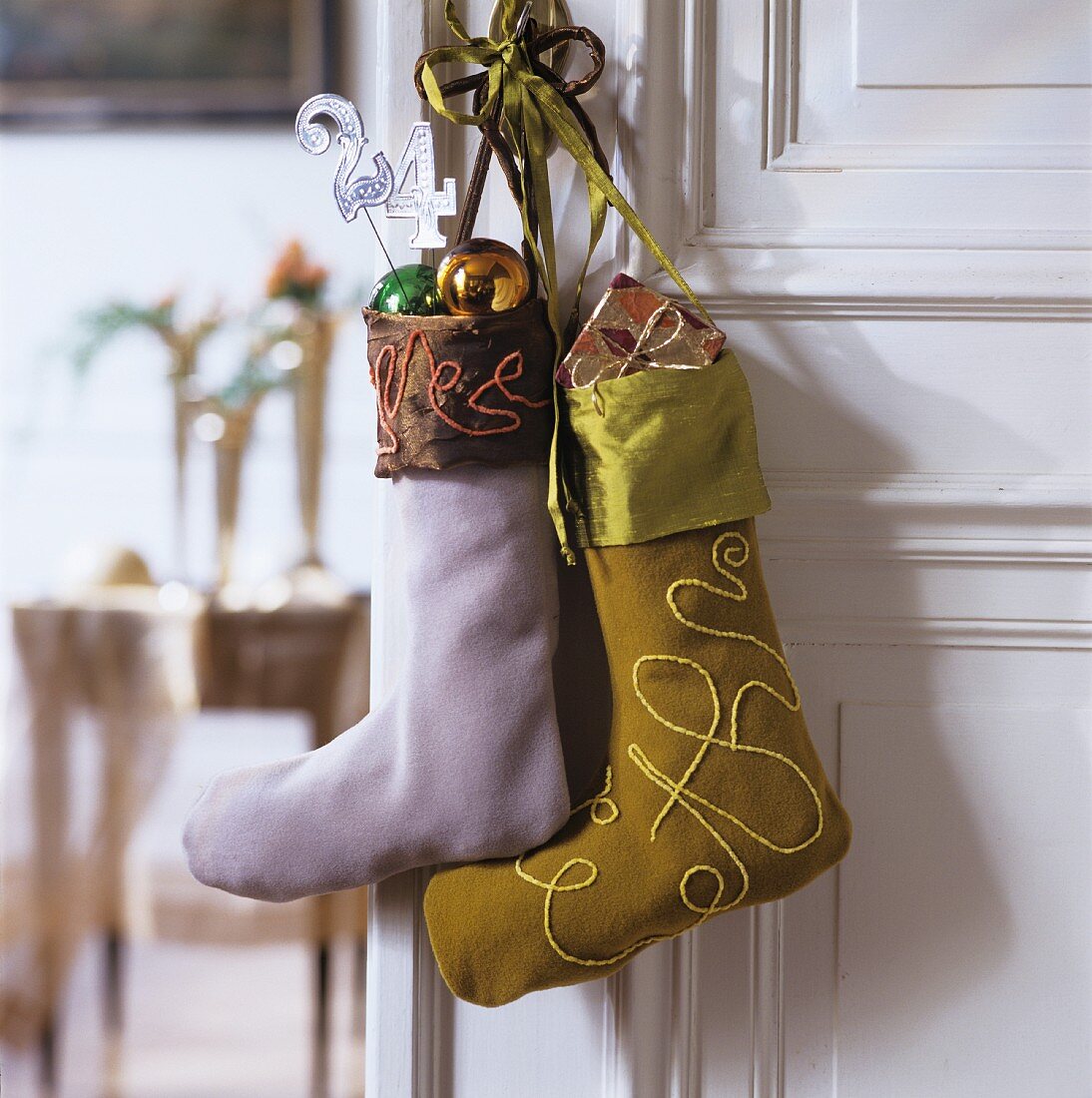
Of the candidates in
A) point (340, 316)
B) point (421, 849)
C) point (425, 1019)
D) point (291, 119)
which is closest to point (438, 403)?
point (421, 849)

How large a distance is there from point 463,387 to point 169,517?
5.14 feet

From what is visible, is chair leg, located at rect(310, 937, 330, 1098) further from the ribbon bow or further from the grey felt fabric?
the ribbon bow

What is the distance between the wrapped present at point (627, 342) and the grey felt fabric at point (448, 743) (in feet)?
0.22

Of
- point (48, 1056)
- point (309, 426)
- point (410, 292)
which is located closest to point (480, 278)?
point (410, 292)

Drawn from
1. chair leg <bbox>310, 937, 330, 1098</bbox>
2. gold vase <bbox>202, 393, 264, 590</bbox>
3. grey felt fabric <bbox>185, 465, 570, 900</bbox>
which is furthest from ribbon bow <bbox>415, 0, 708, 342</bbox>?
chair leg <bbox>310, 937, 330, 1098</bbox>

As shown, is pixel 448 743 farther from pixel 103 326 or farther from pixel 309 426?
pixel 103 326

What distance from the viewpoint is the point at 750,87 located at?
2.08ft

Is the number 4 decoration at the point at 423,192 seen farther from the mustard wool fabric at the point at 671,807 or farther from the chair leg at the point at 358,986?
the chair leg at the point at 358,986

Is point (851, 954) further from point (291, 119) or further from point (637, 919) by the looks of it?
point (291, 119)

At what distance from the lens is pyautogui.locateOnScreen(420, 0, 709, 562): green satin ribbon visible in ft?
1.86

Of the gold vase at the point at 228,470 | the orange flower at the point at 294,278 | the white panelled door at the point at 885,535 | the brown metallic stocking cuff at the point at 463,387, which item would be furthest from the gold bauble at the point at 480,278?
the orange flower at the point at 294,278

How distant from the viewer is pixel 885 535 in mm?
644

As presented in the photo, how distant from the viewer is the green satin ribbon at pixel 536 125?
1.86ft

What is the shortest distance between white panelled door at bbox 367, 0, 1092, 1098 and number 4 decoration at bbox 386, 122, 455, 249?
73 mm
